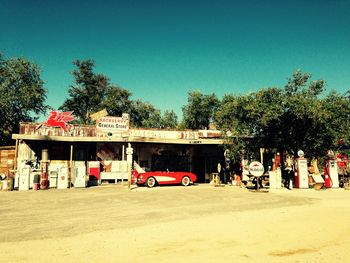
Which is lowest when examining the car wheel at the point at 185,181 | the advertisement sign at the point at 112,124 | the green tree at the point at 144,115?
the car wheel at the point at 185,181

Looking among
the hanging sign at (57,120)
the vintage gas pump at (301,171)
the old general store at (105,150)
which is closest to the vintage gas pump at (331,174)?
the vintage gas pump at (301,171)

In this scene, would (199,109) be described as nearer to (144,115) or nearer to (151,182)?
(144,115)

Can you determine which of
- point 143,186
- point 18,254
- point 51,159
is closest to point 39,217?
point 18,254

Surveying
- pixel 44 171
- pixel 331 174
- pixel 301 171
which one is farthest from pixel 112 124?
pixel 331 174

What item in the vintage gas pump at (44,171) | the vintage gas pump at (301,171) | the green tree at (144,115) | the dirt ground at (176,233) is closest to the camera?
the dirt ground at (176,233)

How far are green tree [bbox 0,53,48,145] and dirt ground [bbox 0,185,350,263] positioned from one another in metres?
26.9

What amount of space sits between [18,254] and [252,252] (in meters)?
4.46

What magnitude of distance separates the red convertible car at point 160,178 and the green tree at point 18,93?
843 inches

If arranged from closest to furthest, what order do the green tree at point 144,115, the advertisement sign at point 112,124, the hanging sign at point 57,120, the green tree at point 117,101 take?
1. the hanging sign at point 57,120
2. the advertisement sign at point 112,124
3. the green tree at point 117,101
4. the green tree at point 144,115

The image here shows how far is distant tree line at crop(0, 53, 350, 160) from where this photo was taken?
787 inches

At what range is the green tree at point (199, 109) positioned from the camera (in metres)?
49.4

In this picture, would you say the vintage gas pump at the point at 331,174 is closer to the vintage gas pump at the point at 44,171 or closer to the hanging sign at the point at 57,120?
the vintage gas pump at the point at 44,171

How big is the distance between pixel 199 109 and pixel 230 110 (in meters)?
26.0

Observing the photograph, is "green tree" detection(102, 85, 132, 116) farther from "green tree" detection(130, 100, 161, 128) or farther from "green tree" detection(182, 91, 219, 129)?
"green tree" detection(182, 91, 219, 129)
